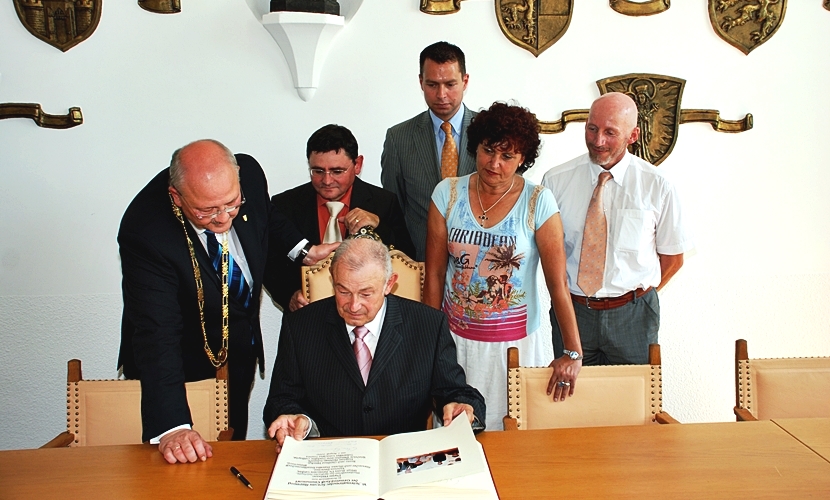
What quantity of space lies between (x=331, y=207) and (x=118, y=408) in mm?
1127

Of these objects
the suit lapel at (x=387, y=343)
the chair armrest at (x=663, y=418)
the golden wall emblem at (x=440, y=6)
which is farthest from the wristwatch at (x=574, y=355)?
the golden wall emblem at (x=440, y=6)

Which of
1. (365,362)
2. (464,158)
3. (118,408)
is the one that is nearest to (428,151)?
(464,158)

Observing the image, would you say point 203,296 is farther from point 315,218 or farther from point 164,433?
point 315,218

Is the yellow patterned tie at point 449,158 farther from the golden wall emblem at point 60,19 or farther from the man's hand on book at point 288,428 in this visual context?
the golden wall emblem at point 60,19

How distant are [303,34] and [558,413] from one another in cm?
212

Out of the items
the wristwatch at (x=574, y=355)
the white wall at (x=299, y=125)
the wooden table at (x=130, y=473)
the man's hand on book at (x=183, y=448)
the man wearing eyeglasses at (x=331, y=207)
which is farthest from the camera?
the white wall at (x=299, y=125)

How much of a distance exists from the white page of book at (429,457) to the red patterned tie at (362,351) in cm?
31

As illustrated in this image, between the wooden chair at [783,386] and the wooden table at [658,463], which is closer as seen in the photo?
the wooden table at [658,463]

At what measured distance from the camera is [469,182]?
9.28ft

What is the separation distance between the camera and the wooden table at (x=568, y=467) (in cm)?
184

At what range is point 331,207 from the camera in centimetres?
309

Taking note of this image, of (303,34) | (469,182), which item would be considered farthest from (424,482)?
(303,34)

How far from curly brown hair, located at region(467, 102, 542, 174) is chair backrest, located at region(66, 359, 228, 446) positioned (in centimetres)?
122

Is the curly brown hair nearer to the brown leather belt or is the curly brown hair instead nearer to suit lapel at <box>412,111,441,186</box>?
suit lapel at <box>412,111,441,186</box>
